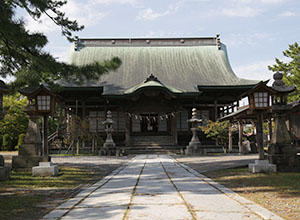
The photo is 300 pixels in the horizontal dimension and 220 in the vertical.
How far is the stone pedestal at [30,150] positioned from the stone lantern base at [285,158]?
7.59 m

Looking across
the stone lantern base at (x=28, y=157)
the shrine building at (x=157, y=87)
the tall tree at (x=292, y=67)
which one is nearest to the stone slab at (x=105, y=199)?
the stone lantern base at (x=28, y=157)

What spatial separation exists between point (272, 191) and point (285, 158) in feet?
11.9

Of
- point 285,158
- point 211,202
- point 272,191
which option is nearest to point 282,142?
point 285,158

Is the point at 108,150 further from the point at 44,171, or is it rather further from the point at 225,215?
the point at 225,215

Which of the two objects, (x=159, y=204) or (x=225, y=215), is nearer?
(x=225, y=215)

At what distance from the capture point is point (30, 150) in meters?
9.02

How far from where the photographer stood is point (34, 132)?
9.24 m

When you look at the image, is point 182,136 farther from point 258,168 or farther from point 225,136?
point 258,168

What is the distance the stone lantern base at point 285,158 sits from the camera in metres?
8.30

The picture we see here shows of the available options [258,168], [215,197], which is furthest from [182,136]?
[215,197]

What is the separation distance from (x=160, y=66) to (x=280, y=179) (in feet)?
64.7

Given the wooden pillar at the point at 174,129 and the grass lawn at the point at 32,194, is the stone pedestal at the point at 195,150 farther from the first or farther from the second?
the grass lawn at the point at 32,194

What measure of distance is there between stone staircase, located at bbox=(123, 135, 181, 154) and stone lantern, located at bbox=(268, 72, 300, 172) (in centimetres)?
1003

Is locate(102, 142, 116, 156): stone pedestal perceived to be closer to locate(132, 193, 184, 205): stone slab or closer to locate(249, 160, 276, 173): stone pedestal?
locate(249, 160, 276, 173): stone pedestal
